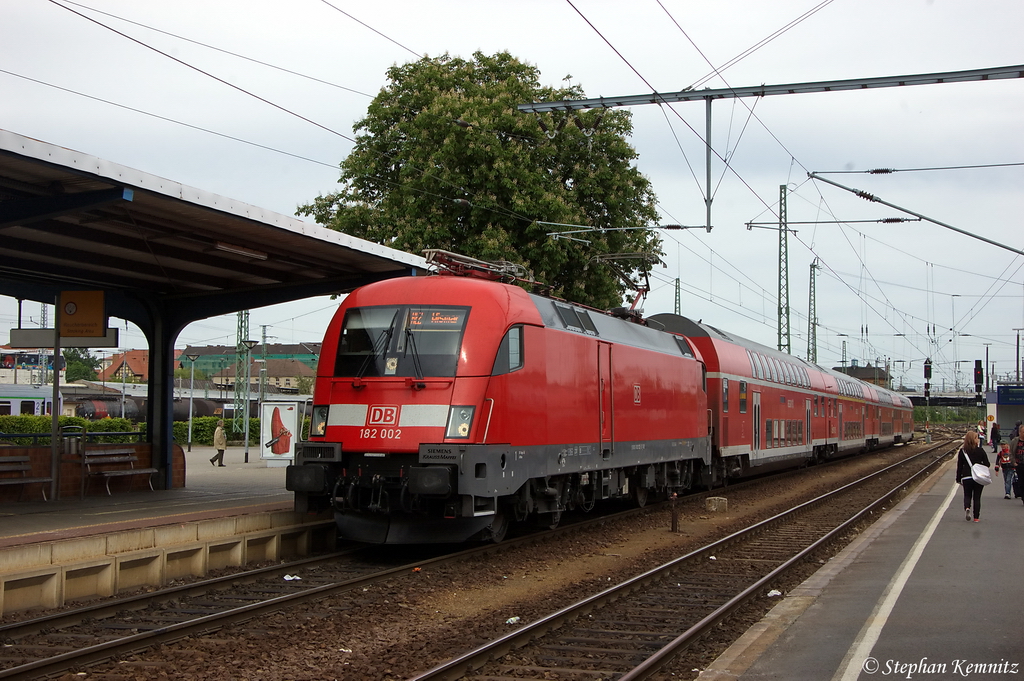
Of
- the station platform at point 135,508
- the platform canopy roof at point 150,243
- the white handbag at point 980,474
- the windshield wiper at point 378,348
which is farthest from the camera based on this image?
the white handbag at point 980,474

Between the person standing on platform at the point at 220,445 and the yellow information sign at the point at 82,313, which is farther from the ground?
the yellow information sign at the point at 82,313

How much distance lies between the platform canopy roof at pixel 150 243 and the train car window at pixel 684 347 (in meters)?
6.27

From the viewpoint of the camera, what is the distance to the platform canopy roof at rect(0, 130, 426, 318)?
10922mm

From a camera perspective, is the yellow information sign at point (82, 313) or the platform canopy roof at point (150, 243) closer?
the platform canopy roof at point (150, 243)

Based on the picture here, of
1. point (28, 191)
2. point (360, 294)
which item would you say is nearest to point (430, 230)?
point (360, 294)

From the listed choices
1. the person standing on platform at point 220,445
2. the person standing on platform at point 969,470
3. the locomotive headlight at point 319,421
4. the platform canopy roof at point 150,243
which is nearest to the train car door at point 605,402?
the platform canopy roof at point 150,243

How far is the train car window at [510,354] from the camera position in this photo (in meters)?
11.8

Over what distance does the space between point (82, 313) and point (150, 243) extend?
2625 mm

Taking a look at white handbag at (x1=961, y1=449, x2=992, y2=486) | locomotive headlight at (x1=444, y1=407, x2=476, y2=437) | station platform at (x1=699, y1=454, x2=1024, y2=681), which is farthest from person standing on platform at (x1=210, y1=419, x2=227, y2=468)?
white handbag at (x1=961, y1=449, x2=992, y2=486)

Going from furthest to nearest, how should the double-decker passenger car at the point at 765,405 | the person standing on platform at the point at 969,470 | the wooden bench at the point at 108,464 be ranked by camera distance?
the double-decker passenger car at the point at 765,405 < the wooden bench at the point at 108,464 < the person standing on platform at the point at 969,470

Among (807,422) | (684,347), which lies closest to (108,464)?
(684,347)

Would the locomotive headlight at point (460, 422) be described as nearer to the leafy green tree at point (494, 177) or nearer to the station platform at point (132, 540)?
the station platform at point (132, 540)

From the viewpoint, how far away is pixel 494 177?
81.6 feet

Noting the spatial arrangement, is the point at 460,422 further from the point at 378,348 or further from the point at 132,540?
the point at 132,540
